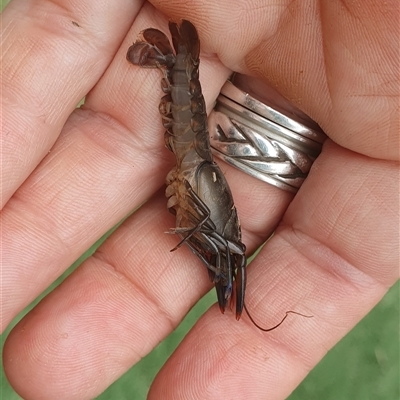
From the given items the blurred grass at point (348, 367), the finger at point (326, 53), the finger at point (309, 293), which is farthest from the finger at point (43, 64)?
the blurred grass at point (348, 367)

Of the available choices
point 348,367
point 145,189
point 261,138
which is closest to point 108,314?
point 145,189

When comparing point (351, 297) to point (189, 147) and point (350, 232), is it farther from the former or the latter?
point (189, 147)

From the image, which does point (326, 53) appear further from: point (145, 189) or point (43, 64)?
point (43, 64)

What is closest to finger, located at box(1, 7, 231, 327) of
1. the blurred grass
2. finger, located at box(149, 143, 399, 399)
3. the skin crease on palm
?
the skin crease on palm

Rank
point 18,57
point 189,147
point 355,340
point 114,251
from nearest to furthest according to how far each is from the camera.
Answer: point 18,57 < point 189,147 < point 114,251 < point 355,340

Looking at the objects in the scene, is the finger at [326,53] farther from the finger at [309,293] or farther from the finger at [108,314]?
the finger at [108,314]

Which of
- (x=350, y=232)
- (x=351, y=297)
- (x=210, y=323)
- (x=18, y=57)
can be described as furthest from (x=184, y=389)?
(x=18, y=57)

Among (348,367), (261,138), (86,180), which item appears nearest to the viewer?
(86,180)

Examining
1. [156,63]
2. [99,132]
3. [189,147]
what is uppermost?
[156,63]

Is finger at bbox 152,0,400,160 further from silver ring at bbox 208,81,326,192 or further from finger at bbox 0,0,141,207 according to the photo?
finger at bbox 0,0,141,207
